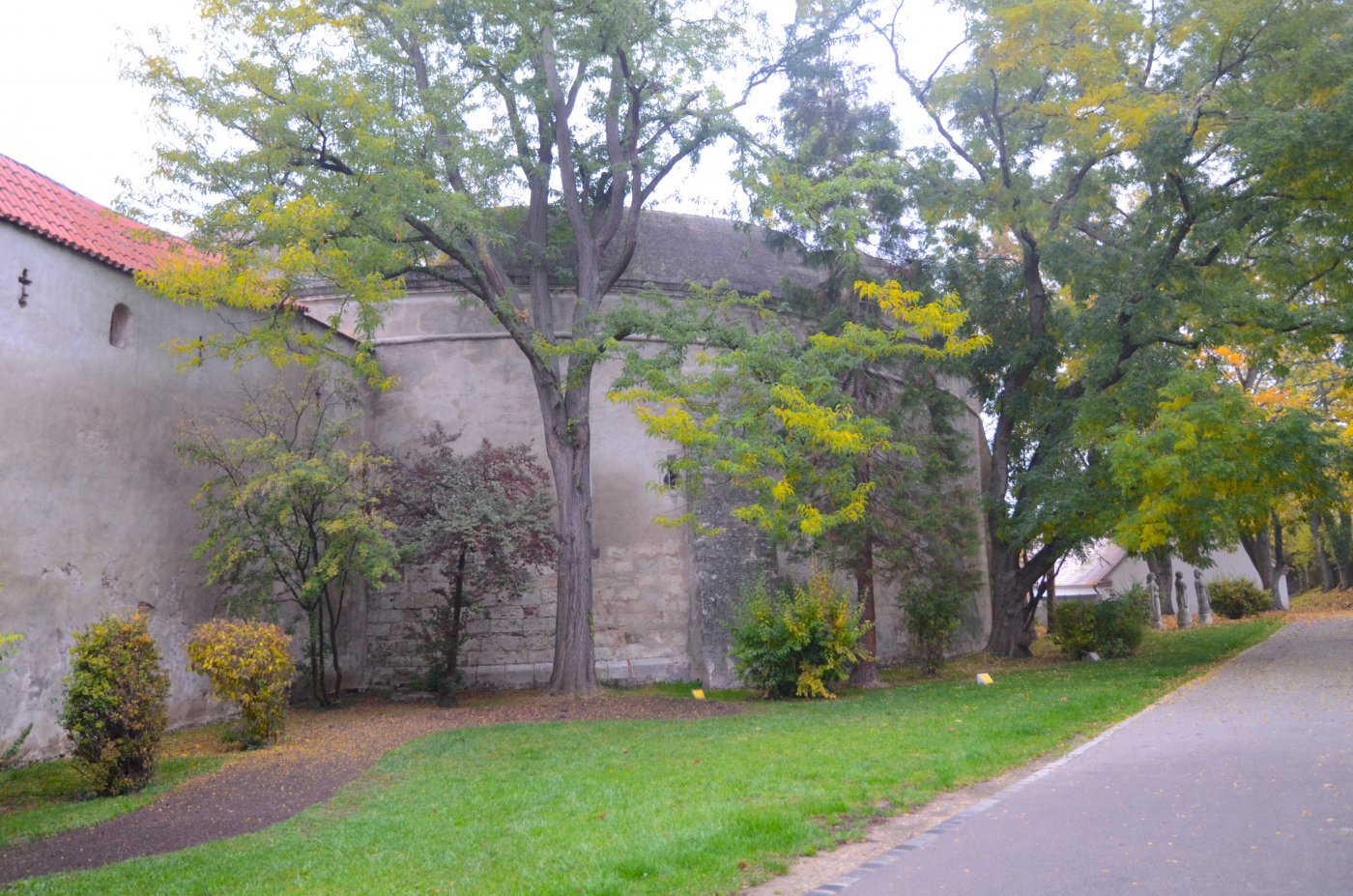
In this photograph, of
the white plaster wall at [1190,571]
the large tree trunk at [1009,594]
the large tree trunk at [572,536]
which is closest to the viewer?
the large tree trunk at [572,536]

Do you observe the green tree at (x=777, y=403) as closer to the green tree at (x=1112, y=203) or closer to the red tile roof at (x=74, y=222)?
the green tree at (x=1112, y=203)

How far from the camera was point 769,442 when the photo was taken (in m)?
12.1

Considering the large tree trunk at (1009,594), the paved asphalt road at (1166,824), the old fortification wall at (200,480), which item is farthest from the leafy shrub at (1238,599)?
the paved asphalt road at (1166,824)

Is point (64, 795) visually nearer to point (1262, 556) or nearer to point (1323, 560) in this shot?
point (1262, 556)

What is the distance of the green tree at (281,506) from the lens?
1320cm

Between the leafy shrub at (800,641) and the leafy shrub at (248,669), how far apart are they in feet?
20.9

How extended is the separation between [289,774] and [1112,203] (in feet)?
56.7

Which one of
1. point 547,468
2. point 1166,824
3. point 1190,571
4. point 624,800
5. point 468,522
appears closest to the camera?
point 1166,824

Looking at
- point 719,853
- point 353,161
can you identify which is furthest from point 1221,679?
point 353,161

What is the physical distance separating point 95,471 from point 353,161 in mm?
4984

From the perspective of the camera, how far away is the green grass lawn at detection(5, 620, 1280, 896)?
18.4 feet

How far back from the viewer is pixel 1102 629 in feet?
61.9

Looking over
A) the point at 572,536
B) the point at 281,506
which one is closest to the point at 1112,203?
the point at 572,536

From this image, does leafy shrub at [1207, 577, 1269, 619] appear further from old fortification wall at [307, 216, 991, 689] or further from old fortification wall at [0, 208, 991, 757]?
old fortification wall at [307, 216, 991, 689]
